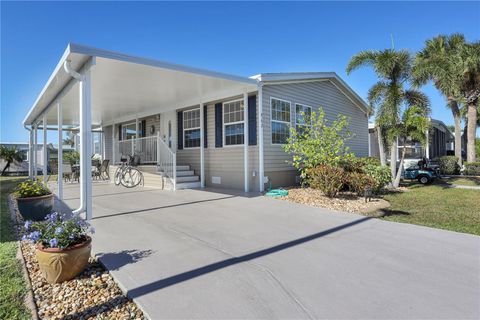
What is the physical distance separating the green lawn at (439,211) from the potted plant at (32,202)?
22.3 feet

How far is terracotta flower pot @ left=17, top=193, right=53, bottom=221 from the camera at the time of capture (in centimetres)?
521

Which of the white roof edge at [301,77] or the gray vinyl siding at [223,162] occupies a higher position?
the white roof edge at [301,77]

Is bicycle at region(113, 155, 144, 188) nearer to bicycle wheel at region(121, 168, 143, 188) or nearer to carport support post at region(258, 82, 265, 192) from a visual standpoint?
bicycle wheel at region(121, 168, 143, 188)

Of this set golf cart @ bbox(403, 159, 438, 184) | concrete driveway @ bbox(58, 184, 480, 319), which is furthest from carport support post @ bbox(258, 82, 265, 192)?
golf cart @ bbox(403, 159, 438, 184)

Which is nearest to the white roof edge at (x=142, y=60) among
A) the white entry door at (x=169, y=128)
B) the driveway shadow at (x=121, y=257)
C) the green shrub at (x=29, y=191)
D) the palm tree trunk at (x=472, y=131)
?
the green shrub at (x=29, y=191)

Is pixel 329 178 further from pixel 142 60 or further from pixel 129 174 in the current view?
pixel 129 174

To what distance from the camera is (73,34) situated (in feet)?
29.2

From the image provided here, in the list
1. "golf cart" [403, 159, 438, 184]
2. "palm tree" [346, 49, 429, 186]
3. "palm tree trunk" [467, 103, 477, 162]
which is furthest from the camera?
"palm tree trunk" [467, 103, 477, 162]

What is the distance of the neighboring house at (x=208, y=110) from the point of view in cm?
727

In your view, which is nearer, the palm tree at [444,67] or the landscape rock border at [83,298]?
the landscape rock border at [83,298]

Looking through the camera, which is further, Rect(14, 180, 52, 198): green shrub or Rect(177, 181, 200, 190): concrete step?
Rect(177, 181, 200, 190): concrete step

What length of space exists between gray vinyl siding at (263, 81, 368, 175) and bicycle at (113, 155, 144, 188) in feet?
17.3

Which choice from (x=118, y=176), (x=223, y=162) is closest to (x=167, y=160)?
(x=223, y=162)

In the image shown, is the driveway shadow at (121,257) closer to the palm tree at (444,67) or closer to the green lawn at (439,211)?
the green lawn at (439,211)
